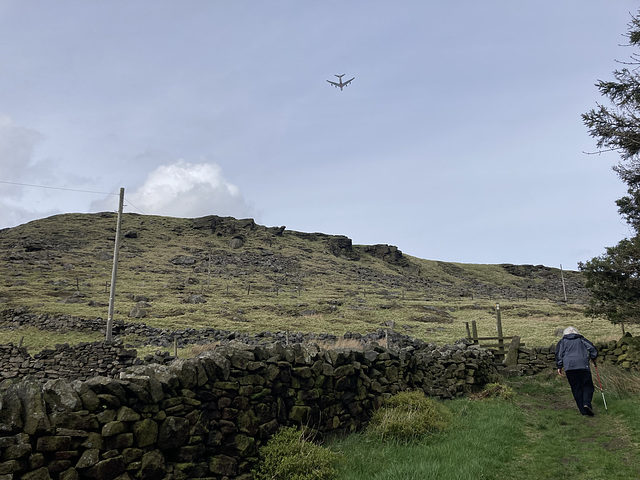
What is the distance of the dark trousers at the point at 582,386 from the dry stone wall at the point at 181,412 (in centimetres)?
515

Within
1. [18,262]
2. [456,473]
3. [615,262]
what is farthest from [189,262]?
[456,473]

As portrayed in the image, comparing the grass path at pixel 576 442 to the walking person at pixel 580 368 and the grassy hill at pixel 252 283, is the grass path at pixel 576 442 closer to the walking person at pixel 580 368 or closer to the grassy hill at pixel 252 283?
the walking person at pixel 580 368

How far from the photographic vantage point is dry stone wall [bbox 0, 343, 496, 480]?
447 centimetres

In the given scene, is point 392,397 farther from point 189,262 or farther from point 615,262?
point 189,262

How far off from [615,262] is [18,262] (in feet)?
216

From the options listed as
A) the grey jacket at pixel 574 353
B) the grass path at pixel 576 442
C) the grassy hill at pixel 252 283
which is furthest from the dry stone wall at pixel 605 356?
the grassy hill at pixel 252 283

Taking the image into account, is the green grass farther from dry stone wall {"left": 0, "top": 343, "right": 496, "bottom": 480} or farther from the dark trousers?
dry stone wall {"left": 0, "top": 343, "right": 496, "bottom": 480}

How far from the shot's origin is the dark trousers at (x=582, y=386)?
10.3 meters

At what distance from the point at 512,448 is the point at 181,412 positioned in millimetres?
6028

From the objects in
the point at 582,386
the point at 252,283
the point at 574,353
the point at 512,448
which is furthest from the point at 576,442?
the point at 252,283

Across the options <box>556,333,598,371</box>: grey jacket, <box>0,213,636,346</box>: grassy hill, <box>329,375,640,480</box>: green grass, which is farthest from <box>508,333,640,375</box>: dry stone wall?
<box>0,213,636,346</box>: grassy hill

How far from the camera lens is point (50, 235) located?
75750 mm

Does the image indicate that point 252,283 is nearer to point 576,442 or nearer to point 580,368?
point 580,368

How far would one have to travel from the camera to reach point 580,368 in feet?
33.6
